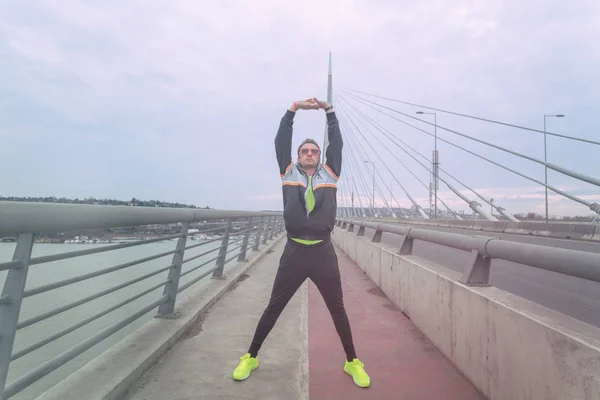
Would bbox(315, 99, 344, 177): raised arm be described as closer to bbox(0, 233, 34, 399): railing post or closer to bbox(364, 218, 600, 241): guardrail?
bbox(0, 233, 34, 399): railing post

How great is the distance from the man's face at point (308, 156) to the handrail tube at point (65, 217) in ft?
4.41

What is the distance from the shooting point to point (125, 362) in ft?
8.59

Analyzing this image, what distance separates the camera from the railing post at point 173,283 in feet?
12.0

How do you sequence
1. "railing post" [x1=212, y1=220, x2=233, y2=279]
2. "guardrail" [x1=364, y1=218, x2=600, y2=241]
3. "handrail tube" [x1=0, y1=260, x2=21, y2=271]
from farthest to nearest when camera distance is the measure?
"guardrail" [x1=364, y1=218, x2=600, y2=241]
"railing post" [x1=212, y1=220, x2=233, y2=279]
"handrail tube" [x1=0, y1=260, x2=21, y2=271]

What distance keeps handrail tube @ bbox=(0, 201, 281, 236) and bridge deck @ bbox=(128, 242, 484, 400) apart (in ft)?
3.92

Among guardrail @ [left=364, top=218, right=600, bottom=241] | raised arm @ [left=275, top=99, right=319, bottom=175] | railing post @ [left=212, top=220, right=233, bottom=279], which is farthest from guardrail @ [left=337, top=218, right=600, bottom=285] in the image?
guardrail @ [left=364, top=218, right=600, bottom=241]

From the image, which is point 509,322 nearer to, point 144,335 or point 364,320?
point 364,320

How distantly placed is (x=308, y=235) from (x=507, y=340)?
146 cm

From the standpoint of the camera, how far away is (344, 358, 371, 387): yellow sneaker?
2.63 meters

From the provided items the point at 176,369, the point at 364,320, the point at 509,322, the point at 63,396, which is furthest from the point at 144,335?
the point at 509,322

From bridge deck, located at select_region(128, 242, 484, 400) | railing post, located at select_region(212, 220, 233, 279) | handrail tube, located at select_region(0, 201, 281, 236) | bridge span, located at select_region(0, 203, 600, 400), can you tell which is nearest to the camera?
handrail tube, located at select_region(0, 201, 281, 236)

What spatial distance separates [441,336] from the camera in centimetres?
320

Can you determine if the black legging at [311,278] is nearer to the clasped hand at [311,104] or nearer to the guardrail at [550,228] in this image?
the clasped hand at [311,104]

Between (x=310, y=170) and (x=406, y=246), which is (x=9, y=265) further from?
(x=406, y=246)
